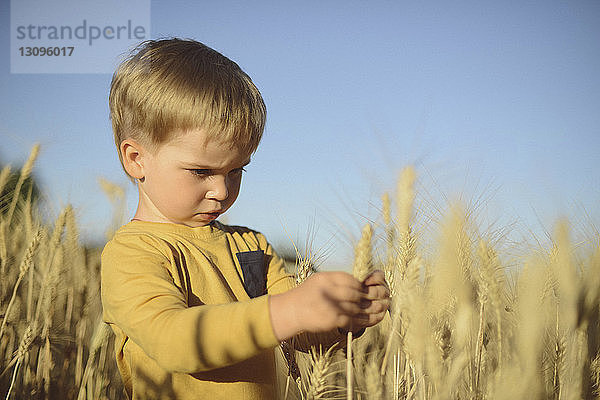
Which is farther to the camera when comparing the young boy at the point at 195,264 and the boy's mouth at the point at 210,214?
the boy's mouth at the point at 210,214

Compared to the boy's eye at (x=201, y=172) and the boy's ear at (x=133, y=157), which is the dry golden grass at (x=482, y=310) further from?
the boy's ear at (x=133, y=157)

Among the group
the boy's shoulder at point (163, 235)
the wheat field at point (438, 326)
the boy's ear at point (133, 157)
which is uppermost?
the boy's ear at point (133, 157)

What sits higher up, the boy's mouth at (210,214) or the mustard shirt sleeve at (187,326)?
the boy's mouth at (210,214)

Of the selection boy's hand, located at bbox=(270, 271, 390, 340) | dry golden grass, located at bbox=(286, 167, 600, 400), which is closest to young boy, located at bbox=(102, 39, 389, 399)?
boy's hand, located at bbox=(270, 271, 390, 340)

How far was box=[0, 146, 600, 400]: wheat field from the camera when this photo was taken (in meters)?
1.07

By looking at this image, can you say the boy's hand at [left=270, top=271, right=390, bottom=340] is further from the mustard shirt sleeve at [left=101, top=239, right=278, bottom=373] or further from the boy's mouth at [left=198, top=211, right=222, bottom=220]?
the boy's mouth at [left=198, top=211, right=222, bottom=220]

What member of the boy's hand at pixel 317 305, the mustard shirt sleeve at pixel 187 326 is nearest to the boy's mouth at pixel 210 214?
the mustard shirt sleeve at pixel 187 326

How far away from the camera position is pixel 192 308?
40.6 inches

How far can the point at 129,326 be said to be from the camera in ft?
3.59

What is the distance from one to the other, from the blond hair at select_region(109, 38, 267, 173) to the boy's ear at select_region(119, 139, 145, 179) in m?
0.02

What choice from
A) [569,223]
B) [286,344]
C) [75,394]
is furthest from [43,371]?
[569,223]

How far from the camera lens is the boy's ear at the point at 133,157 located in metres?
1.38

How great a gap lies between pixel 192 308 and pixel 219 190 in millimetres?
339

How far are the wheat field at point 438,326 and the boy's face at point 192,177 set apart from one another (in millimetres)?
287
